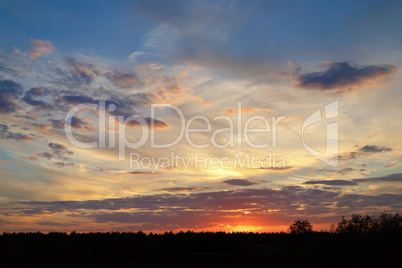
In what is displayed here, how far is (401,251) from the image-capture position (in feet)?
125

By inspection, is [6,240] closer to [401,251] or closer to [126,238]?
[126,238]

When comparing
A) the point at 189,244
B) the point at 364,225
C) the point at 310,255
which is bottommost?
the point at 189,244

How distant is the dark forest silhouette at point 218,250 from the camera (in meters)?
40.9

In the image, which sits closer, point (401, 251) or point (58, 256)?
point (401, 251)

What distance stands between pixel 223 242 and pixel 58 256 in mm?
64917

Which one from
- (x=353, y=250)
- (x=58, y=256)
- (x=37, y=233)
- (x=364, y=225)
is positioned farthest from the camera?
(x=37, y=233)

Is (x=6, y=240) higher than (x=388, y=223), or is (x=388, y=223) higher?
(x=388, y=223)

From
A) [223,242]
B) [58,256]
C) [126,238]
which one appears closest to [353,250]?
[58,256]

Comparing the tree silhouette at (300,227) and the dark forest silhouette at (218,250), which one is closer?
the dark forest silhouette at (218,250)

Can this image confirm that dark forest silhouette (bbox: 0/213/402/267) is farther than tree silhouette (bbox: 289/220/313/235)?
No

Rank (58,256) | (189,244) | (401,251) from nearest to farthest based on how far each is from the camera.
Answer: (401,251) → (58,256) → (189,244)

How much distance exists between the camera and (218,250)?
13925cm

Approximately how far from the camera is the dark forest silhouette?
40.9 m

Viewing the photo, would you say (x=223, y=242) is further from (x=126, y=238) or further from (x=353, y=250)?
(x=353, y=250)
